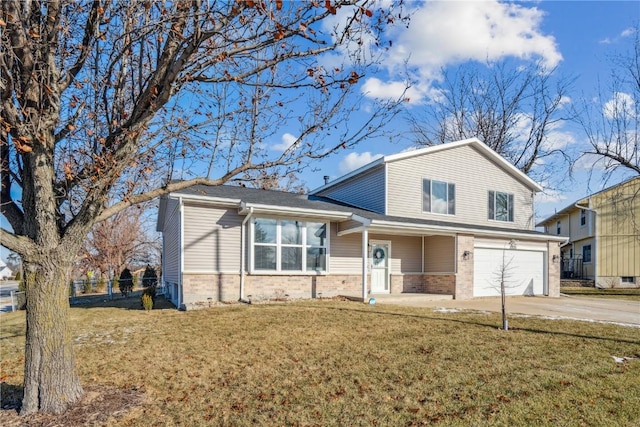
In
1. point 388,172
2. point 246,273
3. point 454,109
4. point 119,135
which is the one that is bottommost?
point 246,273

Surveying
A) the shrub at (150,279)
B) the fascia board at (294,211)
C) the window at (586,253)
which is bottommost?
the shrub at (150,279)

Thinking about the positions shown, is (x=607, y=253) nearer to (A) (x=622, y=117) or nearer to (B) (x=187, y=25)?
(A) (x=622, y=117)

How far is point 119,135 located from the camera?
180 inches

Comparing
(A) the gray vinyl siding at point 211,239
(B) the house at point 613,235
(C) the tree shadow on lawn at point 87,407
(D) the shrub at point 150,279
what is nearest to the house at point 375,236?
(A) the gray vinyl siding at point 211,239

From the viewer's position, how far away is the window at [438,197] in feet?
53.3

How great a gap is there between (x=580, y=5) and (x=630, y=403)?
1027 centimetres

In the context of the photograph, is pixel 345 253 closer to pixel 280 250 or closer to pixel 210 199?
pixel 280 250

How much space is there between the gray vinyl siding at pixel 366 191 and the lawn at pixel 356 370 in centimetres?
679

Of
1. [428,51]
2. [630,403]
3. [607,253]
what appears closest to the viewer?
[630,403]

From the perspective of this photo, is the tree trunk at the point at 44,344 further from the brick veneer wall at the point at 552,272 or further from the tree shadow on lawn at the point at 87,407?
the brick veneer wall at the point at 552,272

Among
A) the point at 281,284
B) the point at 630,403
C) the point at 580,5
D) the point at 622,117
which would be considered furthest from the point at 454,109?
the point at 630,403

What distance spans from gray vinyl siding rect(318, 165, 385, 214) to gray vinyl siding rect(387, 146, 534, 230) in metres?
0.35

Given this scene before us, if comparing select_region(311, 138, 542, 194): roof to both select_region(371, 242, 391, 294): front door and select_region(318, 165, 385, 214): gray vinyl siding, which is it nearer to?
select_region(318, 165, 385, 214): gray vinyl siding

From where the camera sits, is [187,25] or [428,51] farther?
[428,51]
